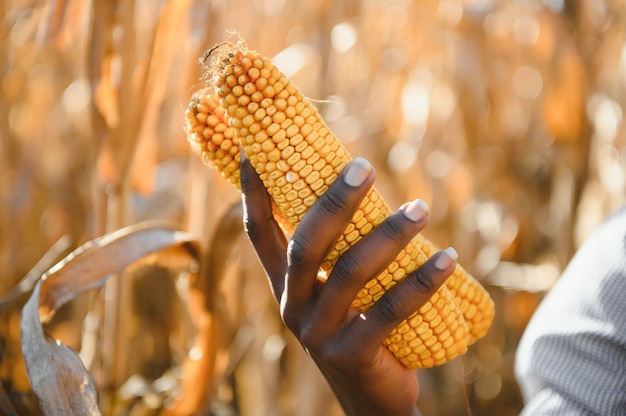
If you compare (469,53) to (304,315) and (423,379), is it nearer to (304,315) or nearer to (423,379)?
(423,379)

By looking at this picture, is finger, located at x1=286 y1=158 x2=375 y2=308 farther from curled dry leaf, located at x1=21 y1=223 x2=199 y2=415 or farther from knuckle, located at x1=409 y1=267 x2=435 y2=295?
curled dry leaf, located at x1=21 y1=223 x2=199 y2=415

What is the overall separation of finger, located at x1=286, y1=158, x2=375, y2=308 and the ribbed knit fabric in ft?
1.78

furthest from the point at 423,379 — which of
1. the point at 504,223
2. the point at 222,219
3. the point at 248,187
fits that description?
the point at 248,187

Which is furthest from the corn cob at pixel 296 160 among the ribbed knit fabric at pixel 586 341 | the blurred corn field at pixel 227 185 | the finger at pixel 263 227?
the blurred corn field at pixel 227 185

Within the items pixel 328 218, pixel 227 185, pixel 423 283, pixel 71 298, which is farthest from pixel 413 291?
pixel 227 185

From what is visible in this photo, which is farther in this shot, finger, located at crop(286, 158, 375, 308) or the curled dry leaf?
the curled dry leaf

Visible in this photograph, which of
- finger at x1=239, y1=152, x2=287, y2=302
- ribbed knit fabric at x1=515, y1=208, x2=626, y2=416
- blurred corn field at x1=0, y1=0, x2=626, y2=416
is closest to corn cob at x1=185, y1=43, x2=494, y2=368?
finger at x1=239, y1=152, x2=287, y2=302

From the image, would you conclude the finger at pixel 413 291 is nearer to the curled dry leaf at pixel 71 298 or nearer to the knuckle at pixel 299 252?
the knuckle at pixel 299 252

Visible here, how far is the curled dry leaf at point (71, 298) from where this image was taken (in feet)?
3.32

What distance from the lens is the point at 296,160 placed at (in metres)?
0.83

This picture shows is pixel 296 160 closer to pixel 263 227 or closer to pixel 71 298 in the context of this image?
pixel 263 227

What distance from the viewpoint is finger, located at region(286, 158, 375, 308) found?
2.61ft

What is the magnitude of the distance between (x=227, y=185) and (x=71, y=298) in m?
0.92

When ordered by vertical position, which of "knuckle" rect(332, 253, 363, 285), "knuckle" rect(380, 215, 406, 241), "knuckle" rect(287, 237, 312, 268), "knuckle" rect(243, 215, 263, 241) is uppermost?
"knuckle" rect(243, 215, 263, 241)
